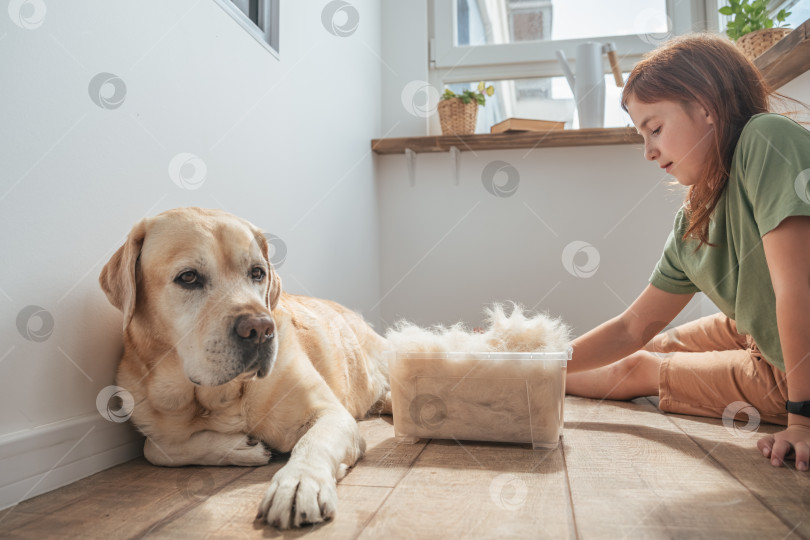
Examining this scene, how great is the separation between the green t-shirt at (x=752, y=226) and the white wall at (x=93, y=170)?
1.30 metres

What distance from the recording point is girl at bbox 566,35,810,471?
45.7 inches

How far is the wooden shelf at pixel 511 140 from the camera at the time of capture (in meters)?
3.02

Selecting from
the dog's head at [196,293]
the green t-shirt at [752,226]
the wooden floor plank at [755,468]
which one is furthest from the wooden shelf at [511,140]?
the dog's head at [196,293]

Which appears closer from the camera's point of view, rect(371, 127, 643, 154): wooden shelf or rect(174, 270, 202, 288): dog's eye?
rect(174, 270, 202, 288): dog's eye

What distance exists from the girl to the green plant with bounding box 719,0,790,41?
1.27 metres

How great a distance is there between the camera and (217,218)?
133 centimetres

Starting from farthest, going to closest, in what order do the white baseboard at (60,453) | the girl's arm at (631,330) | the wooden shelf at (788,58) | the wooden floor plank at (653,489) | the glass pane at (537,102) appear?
the glass pane at (537,102) < the wooden shelf at (788,58) < the girl's arm at (631,330) < the white baseboard at (60,453) < the wooden floor plank at (653,489)

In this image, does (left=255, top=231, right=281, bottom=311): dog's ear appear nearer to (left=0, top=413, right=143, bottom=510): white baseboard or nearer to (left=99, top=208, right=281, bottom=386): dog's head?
(left=99, top=208, right=281, bottom=386): dog's head

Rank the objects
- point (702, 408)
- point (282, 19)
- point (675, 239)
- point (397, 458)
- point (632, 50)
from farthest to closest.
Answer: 1. point (632, 50)
2. point (282, 19)
3. point (702, 408)
4. point (675, 239)
5. point (397, 458)

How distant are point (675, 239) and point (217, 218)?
1192 mm

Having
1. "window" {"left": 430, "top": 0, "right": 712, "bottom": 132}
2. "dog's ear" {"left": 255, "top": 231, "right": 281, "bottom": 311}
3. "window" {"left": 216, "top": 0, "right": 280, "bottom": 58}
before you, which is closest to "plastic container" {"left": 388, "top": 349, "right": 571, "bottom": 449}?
"dog's ear" {"left": 255, "top": 231, "right": 281, "bottom": 311}

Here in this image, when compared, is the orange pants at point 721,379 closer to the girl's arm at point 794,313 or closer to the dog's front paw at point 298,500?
the girl's arm at point 794,313

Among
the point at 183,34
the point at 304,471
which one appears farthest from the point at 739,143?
the point at 183,34

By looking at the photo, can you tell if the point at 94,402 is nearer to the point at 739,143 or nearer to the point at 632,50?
the point at 739,143
